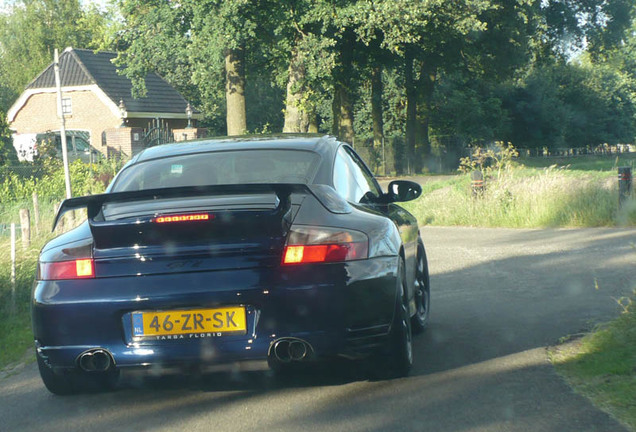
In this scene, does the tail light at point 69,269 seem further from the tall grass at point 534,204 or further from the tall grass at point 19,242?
the tall grass at point 534,204

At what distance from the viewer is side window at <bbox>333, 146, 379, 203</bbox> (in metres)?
5.82

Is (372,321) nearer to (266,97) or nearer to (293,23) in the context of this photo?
(293,23)

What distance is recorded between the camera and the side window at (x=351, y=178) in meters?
5.82

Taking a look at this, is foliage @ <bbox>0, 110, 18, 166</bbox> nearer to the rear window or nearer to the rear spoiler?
the rear window

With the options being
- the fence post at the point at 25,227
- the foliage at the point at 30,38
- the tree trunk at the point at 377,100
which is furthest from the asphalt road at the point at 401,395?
the foliage at the point at 30,38

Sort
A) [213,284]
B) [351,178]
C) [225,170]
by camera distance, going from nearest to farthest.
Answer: [213,284]
[225,170]
[351,178]

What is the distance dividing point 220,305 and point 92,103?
49734mm

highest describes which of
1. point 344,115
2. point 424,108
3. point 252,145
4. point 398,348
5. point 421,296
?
point 424,108

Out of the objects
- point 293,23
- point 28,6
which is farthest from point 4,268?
point 28,6

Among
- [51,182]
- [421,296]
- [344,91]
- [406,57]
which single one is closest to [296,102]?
[344,91]

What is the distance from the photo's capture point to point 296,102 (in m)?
31.8

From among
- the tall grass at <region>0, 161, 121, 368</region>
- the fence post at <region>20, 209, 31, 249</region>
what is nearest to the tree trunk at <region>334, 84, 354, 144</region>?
the tall grass at <region>0, 161, 121, 368</region>

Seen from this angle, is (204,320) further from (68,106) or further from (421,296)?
(68,106)

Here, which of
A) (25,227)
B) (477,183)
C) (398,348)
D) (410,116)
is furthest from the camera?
(410,116)
